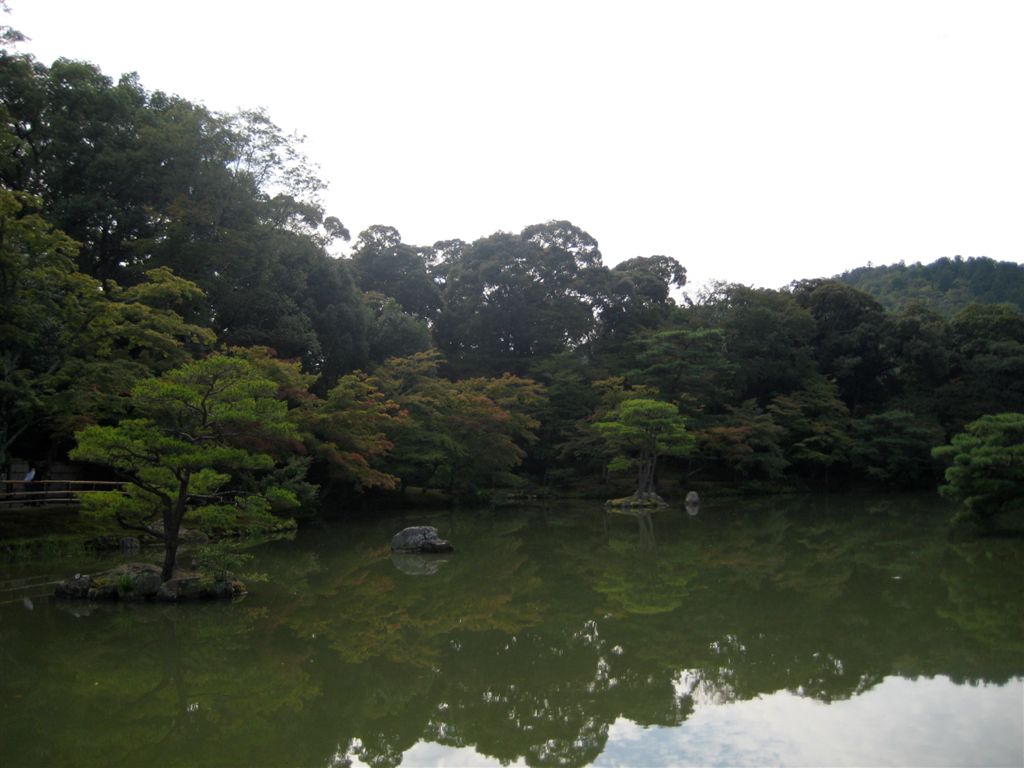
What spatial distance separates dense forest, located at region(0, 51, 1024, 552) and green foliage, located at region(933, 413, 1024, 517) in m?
0.11

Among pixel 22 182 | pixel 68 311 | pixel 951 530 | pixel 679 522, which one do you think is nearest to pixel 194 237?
pixel 22 182

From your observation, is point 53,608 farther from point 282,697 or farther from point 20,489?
point 20,489

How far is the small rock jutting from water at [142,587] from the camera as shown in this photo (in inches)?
352

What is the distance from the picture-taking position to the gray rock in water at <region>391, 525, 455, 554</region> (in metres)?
12.9

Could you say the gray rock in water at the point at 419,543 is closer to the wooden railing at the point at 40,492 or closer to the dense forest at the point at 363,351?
the dense forest at the point at 363,351

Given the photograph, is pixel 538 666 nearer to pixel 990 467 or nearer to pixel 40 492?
pixel 990 467

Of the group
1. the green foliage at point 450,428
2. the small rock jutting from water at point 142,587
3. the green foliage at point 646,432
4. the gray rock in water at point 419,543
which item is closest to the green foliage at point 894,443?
the green foliage at point 646,432

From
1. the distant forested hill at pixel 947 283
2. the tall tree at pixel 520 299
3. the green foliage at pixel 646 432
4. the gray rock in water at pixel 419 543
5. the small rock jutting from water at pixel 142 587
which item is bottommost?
the gray rock in water at pixel 419 543

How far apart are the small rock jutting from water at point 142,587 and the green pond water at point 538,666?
26cm

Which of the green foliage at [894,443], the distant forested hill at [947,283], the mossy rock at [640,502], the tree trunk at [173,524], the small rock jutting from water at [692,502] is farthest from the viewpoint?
the distant forested hill at [947,283]

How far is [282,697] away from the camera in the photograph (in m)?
5.68

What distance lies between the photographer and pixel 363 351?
77.4 feet

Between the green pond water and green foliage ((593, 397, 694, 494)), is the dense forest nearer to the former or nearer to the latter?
green foliage ((593, 397, 694, 494))

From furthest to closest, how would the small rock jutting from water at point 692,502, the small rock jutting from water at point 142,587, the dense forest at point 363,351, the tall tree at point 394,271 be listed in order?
the tall tree at point 394,271, the small rock jutting from water at point 692,502, the dense forest at point 363,351, the small rock jutting from water at point 142,587
